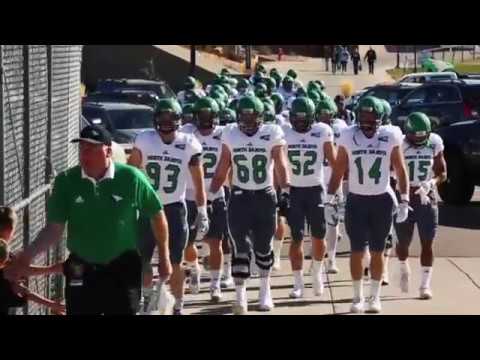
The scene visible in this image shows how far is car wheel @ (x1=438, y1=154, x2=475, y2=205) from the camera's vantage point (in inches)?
717

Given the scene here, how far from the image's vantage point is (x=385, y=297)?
479 inches

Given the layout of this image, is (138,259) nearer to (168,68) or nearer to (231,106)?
(231,106)

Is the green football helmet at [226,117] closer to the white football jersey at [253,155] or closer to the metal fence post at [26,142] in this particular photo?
the white football jersey at [253,155]

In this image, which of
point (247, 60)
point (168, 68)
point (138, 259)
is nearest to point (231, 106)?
point (138, 259)

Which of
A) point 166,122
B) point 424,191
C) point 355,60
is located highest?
point 355,60

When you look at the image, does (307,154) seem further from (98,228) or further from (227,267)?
(98,228)

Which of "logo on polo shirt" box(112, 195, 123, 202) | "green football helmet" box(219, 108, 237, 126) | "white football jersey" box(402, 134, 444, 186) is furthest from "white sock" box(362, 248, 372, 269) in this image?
"logo on polo shirt" box(112, 195, 123, 202)

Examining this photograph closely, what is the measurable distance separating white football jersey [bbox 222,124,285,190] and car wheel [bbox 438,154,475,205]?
741 centimetres

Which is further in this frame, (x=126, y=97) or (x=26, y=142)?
(x=126, y=97)

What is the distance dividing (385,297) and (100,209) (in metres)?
5.50

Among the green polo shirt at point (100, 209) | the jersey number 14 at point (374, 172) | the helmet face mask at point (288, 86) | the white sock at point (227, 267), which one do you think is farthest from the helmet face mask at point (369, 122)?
the helmet face mask at point (288, 86)

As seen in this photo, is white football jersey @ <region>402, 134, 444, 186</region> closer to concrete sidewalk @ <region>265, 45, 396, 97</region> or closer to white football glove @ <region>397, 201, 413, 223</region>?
white football glove @ <region>397, 201, 413, 223</region>

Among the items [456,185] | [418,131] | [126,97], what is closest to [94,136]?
[418,131]

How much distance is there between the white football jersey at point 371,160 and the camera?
35.9ft
